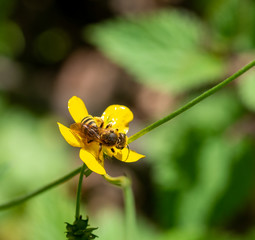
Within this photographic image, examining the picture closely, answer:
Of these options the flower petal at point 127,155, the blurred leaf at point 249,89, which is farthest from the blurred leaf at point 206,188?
the flower petal at point 127,155

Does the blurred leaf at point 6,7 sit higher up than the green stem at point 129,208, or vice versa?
the blurred leaf at point 6,7

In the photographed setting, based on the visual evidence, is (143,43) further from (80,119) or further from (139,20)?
(80,119)

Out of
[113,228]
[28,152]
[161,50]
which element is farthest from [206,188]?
[28,152]

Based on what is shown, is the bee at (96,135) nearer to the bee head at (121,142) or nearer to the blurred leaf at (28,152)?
the bee head at (121,142)

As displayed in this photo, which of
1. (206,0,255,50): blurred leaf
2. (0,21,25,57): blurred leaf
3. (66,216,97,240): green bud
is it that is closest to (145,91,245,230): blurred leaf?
(206,0,255,50): blurred leaf

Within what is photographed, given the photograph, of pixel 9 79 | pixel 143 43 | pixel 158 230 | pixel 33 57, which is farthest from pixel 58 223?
pixel 33 57

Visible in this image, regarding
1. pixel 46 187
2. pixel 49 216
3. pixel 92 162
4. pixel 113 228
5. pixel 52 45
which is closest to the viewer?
pixel 92 162

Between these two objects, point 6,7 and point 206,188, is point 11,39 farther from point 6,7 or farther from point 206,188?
point 206,188
